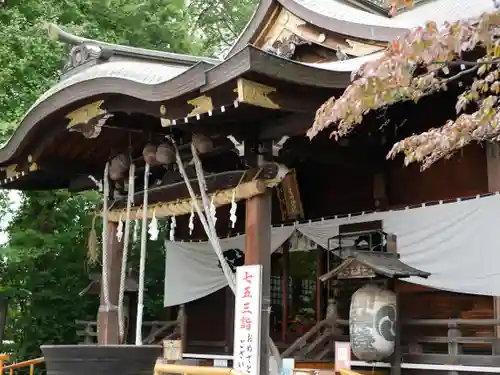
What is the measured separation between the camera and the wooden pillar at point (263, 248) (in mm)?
6418

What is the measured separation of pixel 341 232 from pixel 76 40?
4.50 metres

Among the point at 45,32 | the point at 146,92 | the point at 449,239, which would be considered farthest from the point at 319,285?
the point at 45,32

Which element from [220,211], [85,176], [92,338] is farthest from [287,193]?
[92,338]

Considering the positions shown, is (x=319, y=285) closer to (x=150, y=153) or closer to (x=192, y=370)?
(x=150, y=153)

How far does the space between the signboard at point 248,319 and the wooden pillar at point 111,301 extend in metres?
2.85

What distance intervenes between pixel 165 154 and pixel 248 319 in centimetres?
250

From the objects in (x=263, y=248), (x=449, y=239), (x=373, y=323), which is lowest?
(x=373, y=323)

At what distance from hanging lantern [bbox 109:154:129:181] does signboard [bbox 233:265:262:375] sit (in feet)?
10.2

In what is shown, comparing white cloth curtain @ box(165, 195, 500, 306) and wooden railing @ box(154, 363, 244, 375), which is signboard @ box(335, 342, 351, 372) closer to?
white cloth curtain @ box(165, 195, 500, 306)

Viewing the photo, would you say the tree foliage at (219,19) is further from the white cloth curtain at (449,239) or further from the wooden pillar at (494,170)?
the wooden pillar at (494,170)

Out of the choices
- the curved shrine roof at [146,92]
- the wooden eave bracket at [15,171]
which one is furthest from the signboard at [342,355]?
the wooden eave bracket at [15,171]

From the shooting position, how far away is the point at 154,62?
9195 millimetres

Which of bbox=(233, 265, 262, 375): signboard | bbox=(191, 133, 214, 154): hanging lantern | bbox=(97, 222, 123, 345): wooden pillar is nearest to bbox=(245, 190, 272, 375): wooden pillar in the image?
bbox=(233, 265, 262, 375): signboard

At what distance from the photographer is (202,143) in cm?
731
